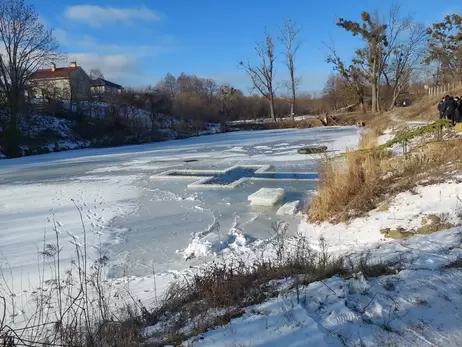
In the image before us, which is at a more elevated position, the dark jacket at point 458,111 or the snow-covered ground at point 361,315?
the dark jacket at point 458,111

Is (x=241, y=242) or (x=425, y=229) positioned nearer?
(x=425, y=229)

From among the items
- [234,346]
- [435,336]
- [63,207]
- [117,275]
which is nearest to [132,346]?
[234,346]

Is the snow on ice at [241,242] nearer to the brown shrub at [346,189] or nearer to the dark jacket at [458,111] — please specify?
the brown shrub at [346,189]

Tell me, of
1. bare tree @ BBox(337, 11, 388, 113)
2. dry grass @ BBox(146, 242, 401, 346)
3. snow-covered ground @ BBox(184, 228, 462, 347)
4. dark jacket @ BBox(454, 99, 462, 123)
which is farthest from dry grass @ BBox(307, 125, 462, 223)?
bare tree @ BBox(337, 11, 388, 113)

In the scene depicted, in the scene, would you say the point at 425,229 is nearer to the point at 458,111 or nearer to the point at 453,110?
the point at 458,111

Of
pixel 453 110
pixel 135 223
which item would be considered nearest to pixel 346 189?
pixel 135 223

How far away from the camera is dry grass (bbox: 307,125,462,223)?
6539 millimetres

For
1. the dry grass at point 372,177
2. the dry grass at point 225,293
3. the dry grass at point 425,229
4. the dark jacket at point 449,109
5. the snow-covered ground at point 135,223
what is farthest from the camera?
the dark jacket at point 449,109

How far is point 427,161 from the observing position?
24.2 feet

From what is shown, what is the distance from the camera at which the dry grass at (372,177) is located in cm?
654

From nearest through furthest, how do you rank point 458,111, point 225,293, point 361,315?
1. point 361,315
2. point 225,293
3. point 458,111

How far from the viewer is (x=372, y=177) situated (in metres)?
7.38

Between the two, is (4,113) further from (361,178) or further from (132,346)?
(132,346)

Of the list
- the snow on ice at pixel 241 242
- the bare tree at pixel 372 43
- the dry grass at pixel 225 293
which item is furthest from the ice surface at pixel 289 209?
the bare tree at pixel 372 43
